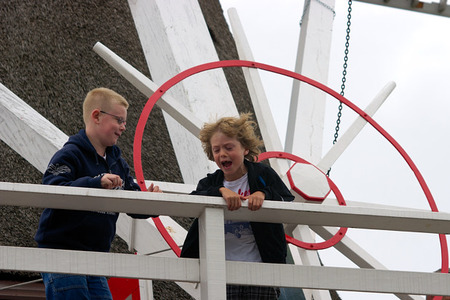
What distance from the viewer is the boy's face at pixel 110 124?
2.31m

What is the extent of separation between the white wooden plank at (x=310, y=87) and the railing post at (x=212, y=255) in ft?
7.11

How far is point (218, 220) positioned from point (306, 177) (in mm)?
1449

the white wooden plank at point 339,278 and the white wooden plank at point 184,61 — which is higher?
the white wooden plank at point 184,61

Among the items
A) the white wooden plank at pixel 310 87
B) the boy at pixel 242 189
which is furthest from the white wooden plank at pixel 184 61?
the boy at pixel 242 189

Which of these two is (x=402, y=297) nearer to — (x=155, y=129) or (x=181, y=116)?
(x=181, y=116)

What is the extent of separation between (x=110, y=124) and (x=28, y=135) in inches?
36.7

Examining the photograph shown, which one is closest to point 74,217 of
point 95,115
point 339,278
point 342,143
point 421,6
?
A: point 95,115

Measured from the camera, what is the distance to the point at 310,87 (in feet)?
13.8

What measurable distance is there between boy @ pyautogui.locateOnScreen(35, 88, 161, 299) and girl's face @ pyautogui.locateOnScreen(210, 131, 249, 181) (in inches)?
8.9

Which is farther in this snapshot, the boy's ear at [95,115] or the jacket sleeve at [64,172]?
the boy's ear at [95,115]

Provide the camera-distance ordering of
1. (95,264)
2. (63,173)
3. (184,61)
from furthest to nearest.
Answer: (184,61)
(63,173)
(95,264)

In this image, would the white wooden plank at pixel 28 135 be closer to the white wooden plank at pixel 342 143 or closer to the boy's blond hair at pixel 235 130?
the boy's blond hair at pixel 235 130

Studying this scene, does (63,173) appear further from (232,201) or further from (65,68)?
(65,68)

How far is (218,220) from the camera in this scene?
179 centimetres
